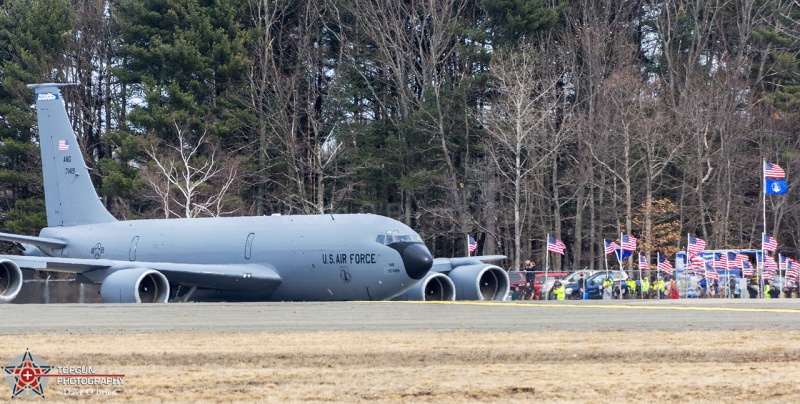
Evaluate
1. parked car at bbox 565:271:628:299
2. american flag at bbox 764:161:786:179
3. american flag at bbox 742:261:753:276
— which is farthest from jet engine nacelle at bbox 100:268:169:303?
american flag at bbox 764:161:786:179

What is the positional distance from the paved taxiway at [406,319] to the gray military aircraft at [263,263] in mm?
6485

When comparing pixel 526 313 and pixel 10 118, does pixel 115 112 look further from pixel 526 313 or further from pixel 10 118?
pixel 526 313

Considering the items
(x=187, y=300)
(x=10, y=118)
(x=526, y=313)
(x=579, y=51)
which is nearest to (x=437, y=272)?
(x=187, y=300)

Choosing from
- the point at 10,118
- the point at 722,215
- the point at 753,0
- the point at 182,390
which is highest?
the point at 753,0

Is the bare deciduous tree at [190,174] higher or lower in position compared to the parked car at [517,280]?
higher

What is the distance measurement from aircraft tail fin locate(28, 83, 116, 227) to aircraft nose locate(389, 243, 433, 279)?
14.1m

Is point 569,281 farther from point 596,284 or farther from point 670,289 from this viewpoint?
point 670,289

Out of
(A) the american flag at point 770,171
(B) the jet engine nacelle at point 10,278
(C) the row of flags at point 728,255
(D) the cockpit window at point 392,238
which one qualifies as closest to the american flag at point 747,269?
(C) the row of flags at point 728,255

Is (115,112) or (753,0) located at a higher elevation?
(753,0)

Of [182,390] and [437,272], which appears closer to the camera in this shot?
[182,390]

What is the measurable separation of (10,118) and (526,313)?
55278 mm

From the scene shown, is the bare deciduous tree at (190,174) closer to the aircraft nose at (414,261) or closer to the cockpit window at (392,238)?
the cockpit window at (392,238)

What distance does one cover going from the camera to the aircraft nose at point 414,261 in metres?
30.9

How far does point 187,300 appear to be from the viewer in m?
35.6
